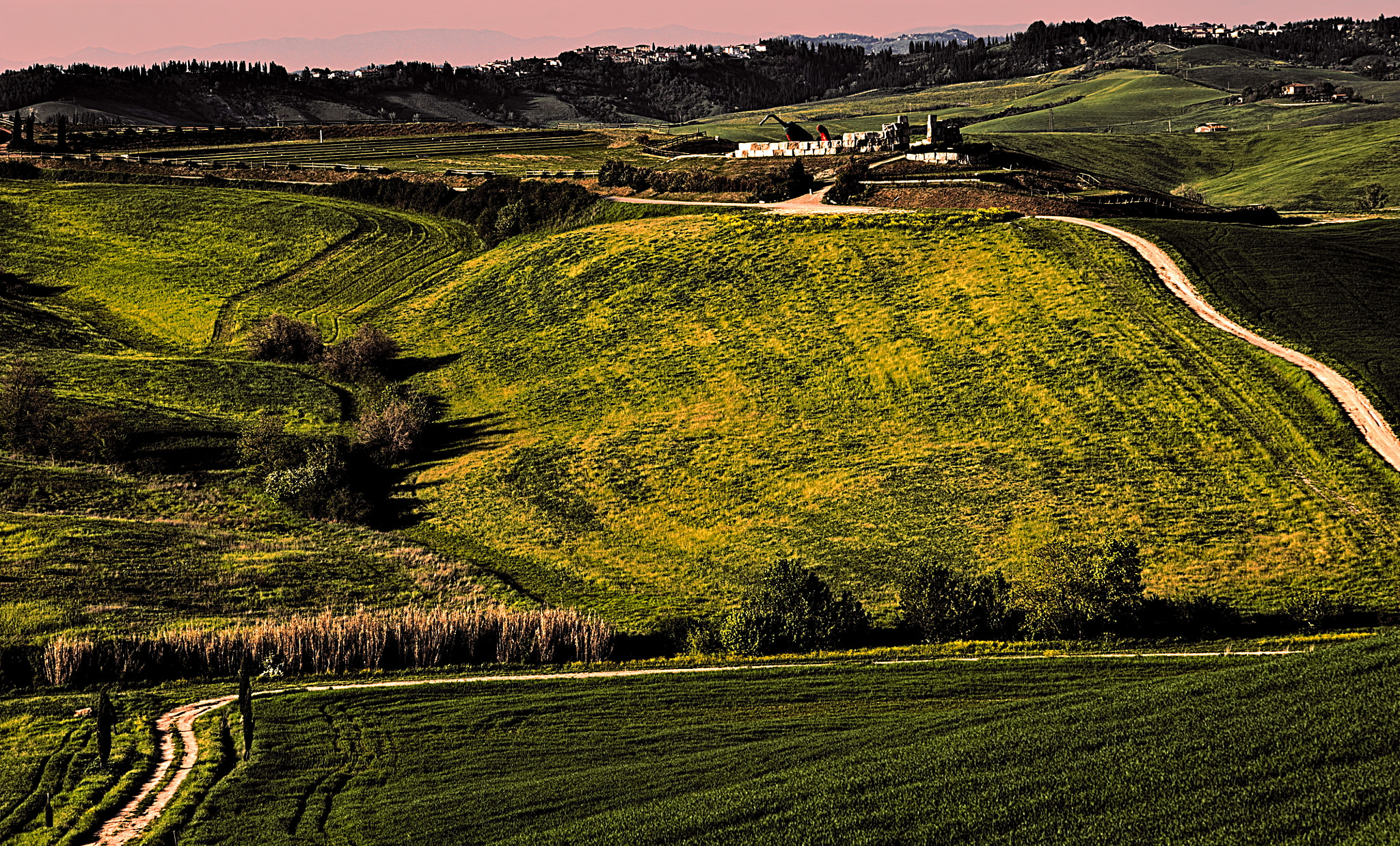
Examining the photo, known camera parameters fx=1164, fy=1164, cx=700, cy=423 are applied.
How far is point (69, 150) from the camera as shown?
15025cm

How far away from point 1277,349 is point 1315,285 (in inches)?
470

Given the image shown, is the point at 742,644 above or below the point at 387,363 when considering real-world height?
below

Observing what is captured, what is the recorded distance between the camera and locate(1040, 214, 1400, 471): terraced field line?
49406mm

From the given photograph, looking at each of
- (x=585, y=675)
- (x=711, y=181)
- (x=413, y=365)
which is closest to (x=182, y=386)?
(x=413, y=365)

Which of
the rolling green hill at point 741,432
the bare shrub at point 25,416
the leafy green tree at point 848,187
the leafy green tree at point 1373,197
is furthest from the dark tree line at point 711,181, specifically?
the leafy green tree at point 1373,197

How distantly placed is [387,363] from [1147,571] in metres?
57.5

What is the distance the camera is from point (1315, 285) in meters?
68.1

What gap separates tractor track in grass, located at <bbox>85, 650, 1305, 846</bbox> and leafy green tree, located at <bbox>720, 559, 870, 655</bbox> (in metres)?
1.92

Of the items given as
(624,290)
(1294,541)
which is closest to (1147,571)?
(1294,541)

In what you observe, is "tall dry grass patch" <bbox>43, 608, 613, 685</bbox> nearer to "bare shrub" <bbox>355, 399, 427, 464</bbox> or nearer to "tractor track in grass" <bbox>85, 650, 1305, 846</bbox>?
"tractor track in grass" <bbox>85, 650, 1305, 846</bbox>

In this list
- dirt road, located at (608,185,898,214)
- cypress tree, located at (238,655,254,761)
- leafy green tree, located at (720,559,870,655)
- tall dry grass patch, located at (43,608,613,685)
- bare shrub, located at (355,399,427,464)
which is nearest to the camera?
cypress tree, located at (238,655,254,761)

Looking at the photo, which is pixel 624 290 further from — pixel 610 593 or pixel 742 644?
pixel 742 644

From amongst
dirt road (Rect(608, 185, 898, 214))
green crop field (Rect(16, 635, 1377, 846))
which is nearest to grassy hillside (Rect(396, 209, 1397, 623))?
dirt road (Rect(608, 185, 898, 214))

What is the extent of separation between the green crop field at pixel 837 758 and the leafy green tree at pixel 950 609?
4022 millimetres
